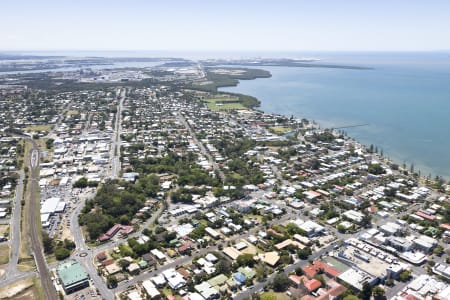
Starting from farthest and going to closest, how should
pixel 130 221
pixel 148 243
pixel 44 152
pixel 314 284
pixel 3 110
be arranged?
pixel 3 110, pixel 44 152, pixel 130 221, pixel 148 243, pixel 314 284

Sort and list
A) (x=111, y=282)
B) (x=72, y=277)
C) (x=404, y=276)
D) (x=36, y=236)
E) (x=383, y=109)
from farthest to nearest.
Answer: (x=383, y=109)
(x=36, y=236)
(x=404, y=276)
(x=72, y=277)
(x=111, y=282)

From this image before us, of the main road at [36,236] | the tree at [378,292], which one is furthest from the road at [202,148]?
the tree at [378,292]

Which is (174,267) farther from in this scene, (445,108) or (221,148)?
(445,108)

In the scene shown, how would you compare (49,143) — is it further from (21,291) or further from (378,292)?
(378,292)

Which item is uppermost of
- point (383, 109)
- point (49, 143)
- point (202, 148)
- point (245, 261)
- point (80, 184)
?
point (383, 109)

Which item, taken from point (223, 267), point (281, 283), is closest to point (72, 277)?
point (223, 267)

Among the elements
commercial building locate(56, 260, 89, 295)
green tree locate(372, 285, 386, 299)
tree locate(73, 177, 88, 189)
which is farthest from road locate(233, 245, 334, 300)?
tree locate(73, 177, 88, 189)

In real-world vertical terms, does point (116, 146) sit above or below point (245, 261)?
above

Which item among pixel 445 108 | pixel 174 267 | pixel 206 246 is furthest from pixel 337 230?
pixel 445 108
